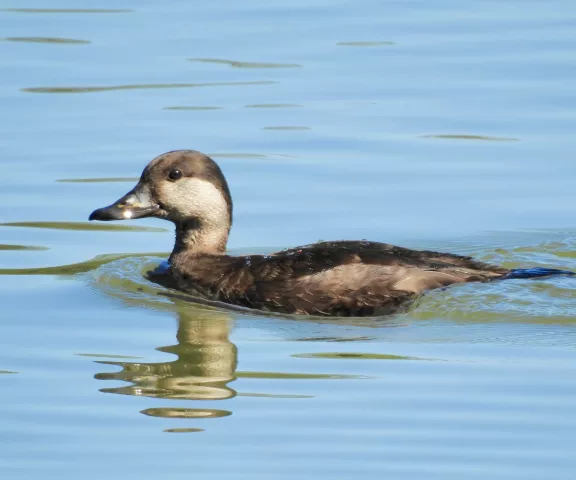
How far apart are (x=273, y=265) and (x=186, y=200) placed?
3.36ft

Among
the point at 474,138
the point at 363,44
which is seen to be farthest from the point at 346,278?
the point at 363,44

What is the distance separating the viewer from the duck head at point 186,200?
11.2 meters

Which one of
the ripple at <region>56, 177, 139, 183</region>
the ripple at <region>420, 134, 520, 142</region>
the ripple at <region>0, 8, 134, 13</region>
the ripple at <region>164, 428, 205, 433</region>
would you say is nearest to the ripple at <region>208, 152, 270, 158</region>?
the ripple at <region>56, 177, 139, 183</region>

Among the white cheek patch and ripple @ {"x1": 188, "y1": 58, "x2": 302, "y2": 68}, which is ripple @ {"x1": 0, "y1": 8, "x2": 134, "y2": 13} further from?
the white cheek patch

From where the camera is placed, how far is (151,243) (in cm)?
1237

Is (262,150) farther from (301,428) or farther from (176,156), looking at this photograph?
(301,428)

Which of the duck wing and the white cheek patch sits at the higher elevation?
the white cheek patch

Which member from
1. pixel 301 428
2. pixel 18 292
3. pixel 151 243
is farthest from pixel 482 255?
pixel 301 428

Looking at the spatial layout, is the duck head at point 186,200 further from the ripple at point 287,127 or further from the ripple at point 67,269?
the ripple at point 287,127

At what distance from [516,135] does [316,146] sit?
174 centimetres

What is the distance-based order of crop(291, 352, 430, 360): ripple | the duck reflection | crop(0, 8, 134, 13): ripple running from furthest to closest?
crop(0, 8, 134, 13): ripple → crop(291, 352, 430, 360): ripple → the duck reflection

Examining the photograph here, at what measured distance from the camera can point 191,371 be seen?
921 centimetres

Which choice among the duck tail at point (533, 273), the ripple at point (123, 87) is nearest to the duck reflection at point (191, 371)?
the duck tail at point (533, 273)

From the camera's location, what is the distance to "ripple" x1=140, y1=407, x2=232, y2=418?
823 centimetres
